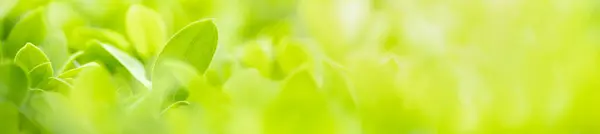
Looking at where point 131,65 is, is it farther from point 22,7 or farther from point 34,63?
point 22,7

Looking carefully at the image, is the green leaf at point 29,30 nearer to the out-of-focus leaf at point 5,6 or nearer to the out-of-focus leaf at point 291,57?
the out-of-focus leaf at point 5,6

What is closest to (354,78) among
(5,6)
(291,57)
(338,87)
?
(338,87)

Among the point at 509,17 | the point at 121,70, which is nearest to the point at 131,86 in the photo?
the point at 121,70

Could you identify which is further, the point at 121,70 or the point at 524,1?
the point at 121,70

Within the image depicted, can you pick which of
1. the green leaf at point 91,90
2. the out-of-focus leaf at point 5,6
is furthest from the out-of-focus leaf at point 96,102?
the out-of-focus leaf at point 5,6

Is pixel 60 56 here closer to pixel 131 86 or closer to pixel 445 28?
pixel 131 86

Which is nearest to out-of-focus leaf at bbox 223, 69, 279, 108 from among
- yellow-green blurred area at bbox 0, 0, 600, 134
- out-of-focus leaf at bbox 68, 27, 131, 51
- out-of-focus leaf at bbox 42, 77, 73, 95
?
yellow-green blurred area at bbox 0, 0, 600, 134
